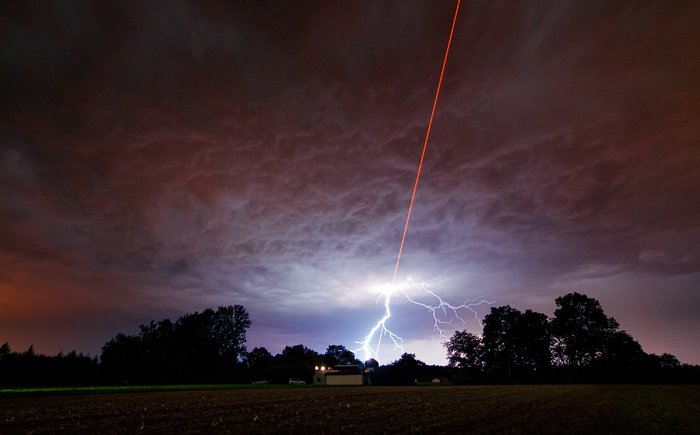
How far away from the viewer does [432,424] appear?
43.9 feet

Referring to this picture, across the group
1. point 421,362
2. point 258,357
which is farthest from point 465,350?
point 258,357

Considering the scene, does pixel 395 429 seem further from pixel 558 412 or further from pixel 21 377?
pixel 21 377

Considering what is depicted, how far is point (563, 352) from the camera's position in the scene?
84688 millimetres

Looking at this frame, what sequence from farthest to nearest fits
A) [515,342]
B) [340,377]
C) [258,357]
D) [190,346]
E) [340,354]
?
1. [340,354]
2. [258,357]
3. [190,346]
4. [515,342]
5. [340,377]

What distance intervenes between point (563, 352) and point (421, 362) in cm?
3978

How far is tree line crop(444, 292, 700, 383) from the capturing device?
68.9m

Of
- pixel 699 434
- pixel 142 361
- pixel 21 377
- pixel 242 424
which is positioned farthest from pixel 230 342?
pixel 699 434

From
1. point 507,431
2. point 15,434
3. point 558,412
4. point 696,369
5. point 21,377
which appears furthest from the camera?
point 696,369

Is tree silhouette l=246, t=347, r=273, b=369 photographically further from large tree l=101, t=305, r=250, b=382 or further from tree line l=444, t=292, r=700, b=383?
tree line l=444, t=292, r=700, b=383

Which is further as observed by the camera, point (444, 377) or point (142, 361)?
point (444, 377)

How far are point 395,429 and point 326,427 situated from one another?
7.83 ft

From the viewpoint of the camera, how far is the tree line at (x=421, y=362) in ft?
207

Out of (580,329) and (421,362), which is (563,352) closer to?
(580,329)

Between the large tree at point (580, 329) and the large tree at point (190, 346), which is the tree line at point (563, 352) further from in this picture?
the large tree at point (190, 346)
